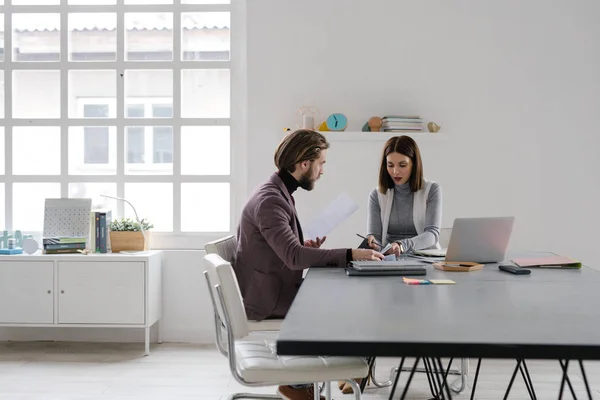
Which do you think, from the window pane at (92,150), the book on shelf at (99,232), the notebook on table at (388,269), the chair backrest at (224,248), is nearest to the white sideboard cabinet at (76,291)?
the book on shelf at (99,232)

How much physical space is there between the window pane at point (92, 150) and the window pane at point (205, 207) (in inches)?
22.2

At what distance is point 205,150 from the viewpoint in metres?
4.84

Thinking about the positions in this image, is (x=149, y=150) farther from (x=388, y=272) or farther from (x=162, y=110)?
(x=388, y=272)

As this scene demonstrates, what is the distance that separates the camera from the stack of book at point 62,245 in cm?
442

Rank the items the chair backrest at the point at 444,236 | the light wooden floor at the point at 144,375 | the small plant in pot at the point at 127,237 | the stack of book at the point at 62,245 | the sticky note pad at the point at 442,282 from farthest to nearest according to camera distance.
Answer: the small plant in pot at the point at 127,237, the stack of book at the point at 62,245, the chair backrest at the point at 444,236, the light wooden floor at the point at 144,375, the sticky note pad at the point at 442,282

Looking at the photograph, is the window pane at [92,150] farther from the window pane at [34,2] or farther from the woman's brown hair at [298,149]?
the woman's brown hair at [298,149]

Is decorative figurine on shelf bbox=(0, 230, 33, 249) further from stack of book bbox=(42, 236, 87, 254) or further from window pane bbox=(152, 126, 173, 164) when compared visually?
window pane bbox=(152, 126, 173, 164)

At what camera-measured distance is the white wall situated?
4.55 m

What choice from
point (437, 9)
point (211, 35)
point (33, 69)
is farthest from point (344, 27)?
point (33, 69)

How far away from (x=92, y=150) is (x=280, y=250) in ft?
8.52

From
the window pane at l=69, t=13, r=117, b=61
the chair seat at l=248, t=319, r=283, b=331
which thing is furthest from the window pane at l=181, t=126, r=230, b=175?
the chair seat at l=248, t=319, r=283, b=331

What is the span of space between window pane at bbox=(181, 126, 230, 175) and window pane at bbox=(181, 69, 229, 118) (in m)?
0.11

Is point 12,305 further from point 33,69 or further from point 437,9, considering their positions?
point 437,9

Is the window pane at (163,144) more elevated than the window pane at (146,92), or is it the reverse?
the window pane at (146,92)
